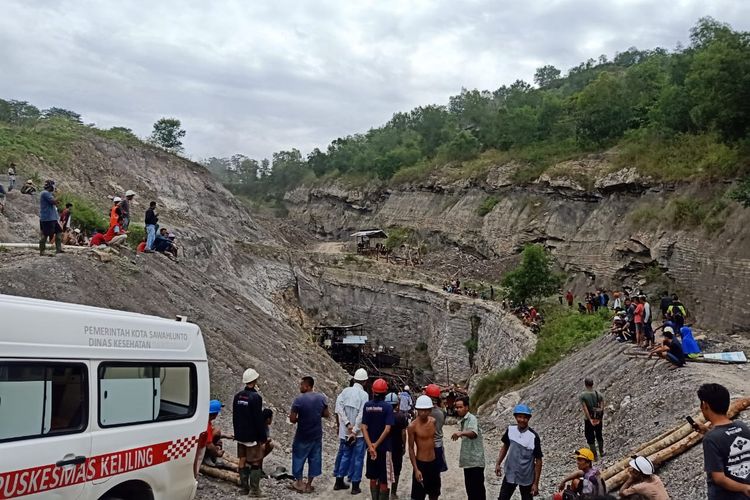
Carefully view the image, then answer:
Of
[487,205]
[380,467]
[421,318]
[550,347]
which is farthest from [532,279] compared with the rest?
[380,467]

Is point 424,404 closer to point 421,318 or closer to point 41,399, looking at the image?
point 41,399

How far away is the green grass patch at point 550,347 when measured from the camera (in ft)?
70.5

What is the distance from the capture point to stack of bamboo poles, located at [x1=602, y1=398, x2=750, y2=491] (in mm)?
8133

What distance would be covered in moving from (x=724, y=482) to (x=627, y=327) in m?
12.9

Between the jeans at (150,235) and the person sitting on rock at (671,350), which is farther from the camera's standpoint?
the jeans at (150,235)

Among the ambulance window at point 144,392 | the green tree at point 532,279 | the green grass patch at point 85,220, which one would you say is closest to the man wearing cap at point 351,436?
the ambulance window at point 144,392

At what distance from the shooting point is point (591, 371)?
51.4 feet

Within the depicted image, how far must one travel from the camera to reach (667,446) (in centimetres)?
852

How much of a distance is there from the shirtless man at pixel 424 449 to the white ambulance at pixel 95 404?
8.54 ft

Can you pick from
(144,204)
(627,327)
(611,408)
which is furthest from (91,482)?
(144,204)

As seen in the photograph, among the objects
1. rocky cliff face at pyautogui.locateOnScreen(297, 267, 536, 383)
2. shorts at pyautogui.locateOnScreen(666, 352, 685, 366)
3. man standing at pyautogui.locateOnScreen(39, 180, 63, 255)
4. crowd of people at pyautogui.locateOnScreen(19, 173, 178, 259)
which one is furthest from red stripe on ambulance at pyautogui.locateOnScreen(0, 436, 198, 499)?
rocky cliff face at pyautogui.locateOnScreen(297, 267, 536, 383)

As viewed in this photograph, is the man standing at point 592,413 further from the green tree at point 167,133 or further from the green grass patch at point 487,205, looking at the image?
the green tree at point 167,133

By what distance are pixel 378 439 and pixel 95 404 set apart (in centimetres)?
371

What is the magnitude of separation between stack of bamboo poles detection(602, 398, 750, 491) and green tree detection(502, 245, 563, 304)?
69.5 ft
